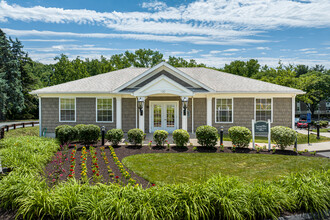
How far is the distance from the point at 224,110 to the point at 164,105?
165 inches

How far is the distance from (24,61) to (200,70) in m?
34.6

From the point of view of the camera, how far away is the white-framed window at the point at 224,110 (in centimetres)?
1598

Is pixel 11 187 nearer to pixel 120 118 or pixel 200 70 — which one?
pixel 120 118

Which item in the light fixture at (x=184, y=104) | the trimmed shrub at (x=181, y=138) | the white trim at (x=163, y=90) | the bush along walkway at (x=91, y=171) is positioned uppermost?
the white trim at (x=163, y=90)

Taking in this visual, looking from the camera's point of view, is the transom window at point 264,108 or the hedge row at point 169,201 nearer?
the hedge row at point 169,201

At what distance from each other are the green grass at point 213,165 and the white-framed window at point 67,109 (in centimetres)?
815

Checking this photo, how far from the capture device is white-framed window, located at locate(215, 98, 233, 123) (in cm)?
1598

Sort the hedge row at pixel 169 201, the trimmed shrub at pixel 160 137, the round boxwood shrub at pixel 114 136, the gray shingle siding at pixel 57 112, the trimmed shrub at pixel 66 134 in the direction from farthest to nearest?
the gray shingle siding at pixel 57 112
the trimmed shrub at pixel 66 134
the round boxwood shrub at pixel 114 136
the trimmed shrub at pixel 160 137
the hedge row at pixel 169 201

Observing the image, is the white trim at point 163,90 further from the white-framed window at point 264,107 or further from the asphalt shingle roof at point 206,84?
the white-framed window at point 264,107

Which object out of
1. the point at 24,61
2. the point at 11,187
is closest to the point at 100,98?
the point at 11,187

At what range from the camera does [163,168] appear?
8.23 metres

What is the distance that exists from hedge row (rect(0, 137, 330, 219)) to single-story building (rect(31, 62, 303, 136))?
1046cm

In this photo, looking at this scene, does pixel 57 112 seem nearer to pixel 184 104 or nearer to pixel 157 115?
pixel 157 115

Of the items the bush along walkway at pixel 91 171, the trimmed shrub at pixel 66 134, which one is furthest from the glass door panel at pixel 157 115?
the bush along walkway at pixel 91 171
